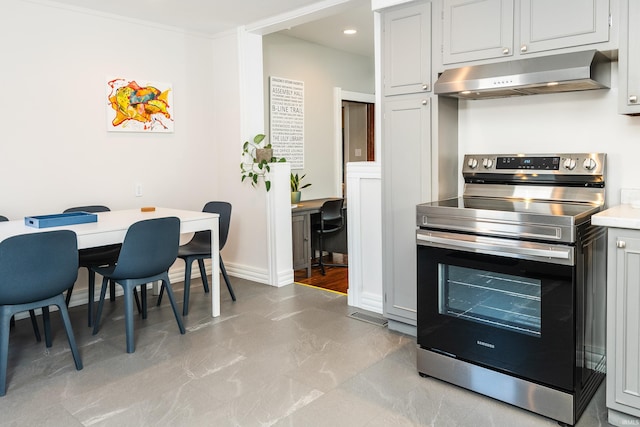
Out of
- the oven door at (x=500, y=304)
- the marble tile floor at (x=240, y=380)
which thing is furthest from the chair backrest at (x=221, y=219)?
the oven door at (x=500, y=304)

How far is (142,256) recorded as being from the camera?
120 inches

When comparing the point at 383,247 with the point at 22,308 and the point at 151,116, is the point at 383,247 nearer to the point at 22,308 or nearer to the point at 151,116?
the point at 22,308

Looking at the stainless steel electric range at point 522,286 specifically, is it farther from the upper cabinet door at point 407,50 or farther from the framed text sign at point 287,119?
the framed text sign at point 287,119

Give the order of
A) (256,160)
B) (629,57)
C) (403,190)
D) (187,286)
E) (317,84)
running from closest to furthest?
(629,57), (403,190), (187,286), (256,160), (317,84)

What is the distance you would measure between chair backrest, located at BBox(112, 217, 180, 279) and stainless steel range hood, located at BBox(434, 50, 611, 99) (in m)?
1.83

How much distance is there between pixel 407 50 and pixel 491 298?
5.09ft

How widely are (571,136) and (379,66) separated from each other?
1260mm

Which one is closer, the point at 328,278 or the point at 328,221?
the point at 328,278

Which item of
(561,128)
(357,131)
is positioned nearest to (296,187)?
(357,131)

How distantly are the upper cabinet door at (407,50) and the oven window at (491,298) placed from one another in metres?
1.15

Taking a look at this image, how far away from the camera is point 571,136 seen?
2.71 metres

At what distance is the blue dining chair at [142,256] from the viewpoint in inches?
118

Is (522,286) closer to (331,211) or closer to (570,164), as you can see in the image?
(570,164)

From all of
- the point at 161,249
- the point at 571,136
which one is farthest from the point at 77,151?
the point at 571,136
